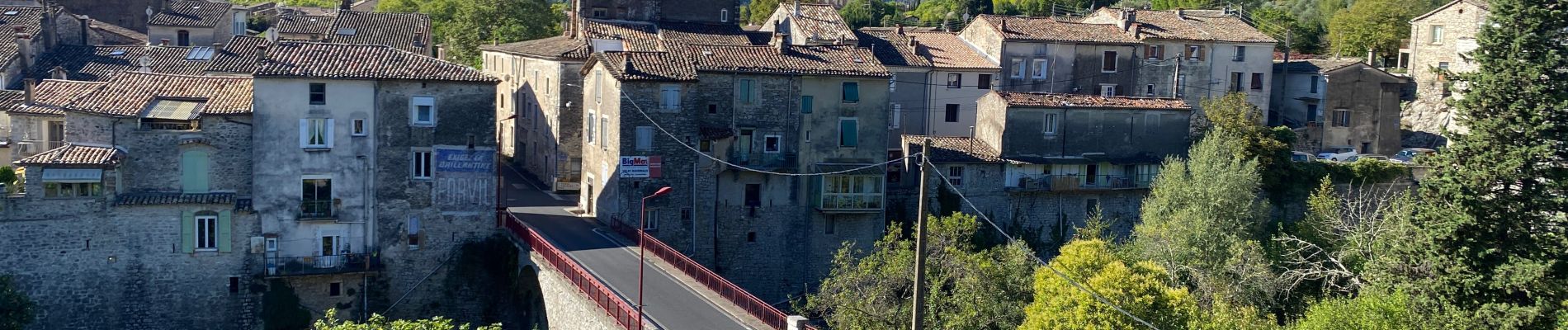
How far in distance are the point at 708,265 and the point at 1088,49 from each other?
69.7 ft

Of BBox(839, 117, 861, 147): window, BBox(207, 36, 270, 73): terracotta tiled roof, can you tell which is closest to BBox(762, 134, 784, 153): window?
BBox(839, 117, 861, 147): window

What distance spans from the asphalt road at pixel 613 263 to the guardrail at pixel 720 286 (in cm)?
52

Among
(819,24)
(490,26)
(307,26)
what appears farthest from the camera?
(490,26)

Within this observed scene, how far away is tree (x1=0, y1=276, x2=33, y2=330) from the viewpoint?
40.7 m

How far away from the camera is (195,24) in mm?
69812

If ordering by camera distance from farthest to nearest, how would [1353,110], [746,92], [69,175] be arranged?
[1353,110] < [746,92] < [69,175]

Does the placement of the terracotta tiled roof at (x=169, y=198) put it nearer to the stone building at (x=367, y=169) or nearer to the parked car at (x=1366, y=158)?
the stone building at (x=367, y=169)

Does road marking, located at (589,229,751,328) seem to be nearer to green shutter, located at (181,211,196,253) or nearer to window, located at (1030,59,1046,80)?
green shutter, located at (181,211,196,253)

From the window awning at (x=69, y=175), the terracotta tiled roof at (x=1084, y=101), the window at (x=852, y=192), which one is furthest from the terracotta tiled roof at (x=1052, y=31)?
the window awning at (x=69, y=175)

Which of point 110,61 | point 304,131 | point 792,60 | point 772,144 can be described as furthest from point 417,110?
point 110,61

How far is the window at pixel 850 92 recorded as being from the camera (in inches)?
1937

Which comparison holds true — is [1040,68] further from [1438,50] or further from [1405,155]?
[1438,50]

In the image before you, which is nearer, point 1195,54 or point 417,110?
point 417,110

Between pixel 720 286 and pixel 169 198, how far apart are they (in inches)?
626
